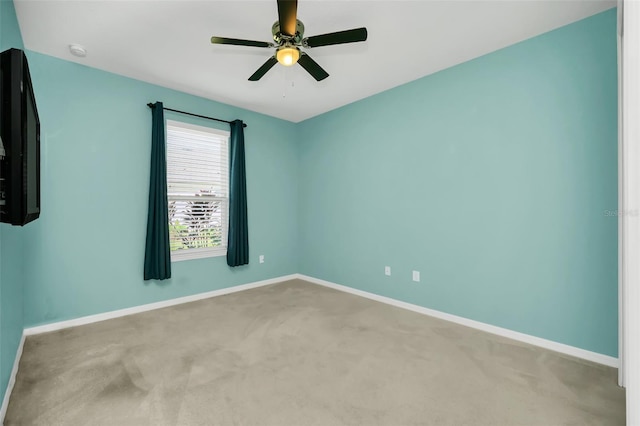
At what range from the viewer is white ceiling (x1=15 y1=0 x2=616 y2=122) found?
224 cm

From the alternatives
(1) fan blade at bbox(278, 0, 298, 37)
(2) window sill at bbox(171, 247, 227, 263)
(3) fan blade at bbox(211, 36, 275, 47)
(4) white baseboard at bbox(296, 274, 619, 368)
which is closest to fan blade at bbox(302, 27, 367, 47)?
(1) fan blade at bbox(278, 0, 298, 37)

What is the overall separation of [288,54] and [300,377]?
2.29m

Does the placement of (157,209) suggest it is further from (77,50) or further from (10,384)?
(10,384)

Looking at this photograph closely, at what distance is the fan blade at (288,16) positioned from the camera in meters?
1.75

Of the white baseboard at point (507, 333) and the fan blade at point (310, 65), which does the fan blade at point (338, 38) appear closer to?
the fan blade at point (310, 65)

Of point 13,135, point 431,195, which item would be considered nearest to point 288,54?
point 13,135

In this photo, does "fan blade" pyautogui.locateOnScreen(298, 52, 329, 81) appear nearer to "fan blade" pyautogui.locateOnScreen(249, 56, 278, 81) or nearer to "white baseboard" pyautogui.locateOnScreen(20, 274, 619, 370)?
"fan blade" pyautogui.locateOnScreen(249, 56, 278, 81)

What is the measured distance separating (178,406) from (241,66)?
3.01m

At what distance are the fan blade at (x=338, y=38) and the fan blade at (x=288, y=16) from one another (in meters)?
0.15

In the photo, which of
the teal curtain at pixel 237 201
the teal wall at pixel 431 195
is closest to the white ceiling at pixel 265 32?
the teal wall at pixel 431 195

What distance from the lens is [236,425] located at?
1.66 meters

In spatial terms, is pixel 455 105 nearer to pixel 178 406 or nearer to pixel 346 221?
pixel 346 221

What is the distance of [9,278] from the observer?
2082 millimetres

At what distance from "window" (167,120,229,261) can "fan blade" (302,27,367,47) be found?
96.4 inches
